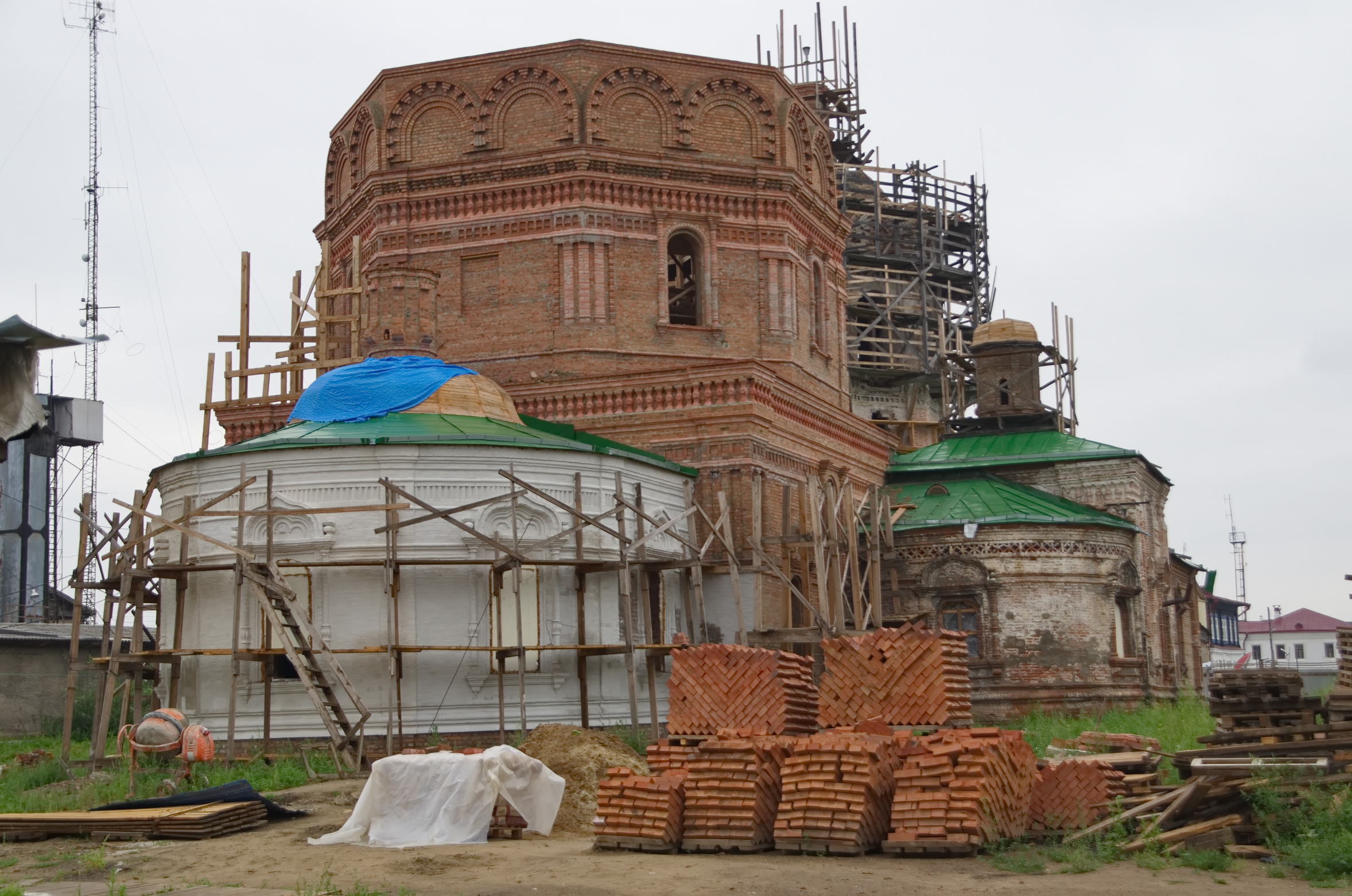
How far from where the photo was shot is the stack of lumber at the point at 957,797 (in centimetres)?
1286

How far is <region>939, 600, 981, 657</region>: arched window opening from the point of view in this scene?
86.0ft

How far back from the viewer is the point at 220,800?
50.8 ft

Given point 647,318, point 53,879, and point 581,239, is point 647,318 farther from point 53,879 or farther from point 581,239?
point 53,879

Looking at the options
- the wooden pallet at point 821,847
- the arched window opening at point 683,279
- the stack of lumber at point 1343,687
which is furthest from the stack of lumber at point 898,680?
the arched window opening at point 683,279

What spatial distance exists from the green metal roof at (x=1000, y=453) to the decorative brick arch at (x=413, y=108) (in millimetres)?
10834

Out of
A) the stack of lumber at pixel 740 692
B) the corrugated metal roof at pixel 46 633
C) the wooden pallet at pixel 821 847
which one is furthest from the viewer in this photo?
the corrugated metal roof at pixel 46 633

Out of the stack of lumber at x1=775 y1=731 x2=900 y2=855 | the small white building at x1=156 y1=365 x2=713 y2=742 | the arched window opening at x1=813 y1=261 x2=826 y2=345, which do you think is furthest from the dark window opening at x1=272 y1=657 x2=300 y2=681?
the arched window opening at x1=813 y1=261 x2=826 y2=345

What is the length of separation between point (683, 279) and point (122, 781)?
13642 millimetres

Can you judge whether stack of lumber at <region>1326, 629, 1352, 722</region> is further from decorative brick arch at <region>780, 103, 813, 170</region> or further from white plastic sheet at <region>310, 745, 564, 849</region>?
decorative brick arch at <region>780, 103, 813, 170</region>

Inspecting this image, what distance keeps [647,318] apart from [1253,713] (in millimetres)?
13740

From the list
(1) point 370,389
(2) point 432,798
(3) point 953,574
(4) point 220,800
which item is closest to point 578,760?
(2) point 432,798

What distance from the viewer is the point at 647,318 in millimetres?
26484

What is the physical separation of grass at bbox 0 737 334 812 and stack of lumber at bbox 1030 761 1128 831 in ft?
28.5

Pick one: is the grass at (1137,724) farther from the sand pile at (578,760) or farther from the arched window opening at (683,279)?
the arched window opening at (683,279)
